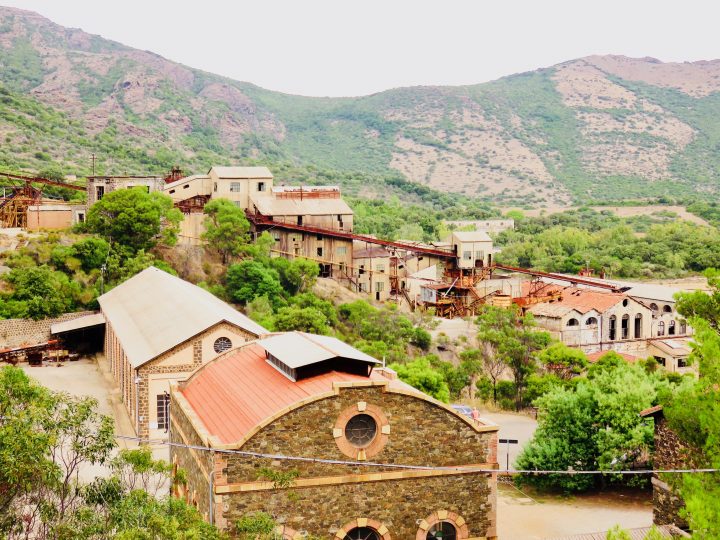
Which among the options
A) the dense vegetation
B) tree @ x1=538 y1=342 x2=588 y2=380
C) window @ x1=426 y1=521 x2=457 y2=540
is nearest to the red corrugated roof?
window @ x1=426 y1=521 x2=457 y2=540

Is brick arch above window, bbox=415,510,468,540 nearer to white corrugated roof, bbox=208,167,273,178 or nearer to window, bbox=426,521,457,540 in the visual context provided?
window, bbox=426,521,457,540

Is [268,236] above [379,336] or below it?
above

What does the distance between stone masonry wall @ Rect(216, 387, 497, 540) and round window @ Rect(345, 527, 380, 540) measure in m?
0.31

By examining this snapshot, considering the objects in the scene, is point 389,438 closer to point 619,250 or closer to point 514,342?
point 514,342

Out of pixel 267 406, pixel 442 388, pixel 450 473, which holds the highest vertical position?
pixel 267 406

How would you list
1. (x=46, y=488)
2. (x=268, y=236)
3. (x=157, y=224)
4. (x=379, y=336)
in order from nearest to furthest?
(x=46, y=488) → (x=379, y=336) → (x=157, y=224) → (x=268, y=236)

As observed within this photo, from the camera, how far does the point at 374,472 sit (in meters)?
20.9

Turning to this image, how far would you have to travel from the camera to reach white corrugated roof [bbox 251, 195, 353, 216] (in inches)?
2677

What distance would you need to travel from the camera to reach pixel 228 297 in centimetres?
5866

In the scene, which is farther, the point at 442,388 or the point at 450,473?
the point at 442,388

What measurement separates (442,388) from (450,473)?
68.7 ft

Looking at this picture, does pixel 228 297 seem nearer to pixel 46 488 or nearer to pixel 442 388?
pixel 442 388

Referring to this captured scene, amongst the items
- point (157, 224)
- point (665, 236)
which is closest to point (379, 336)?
point (157, 224)

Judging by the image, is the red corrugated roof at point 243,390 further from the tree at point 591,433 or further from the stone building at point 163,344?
the tree at point 591,433
